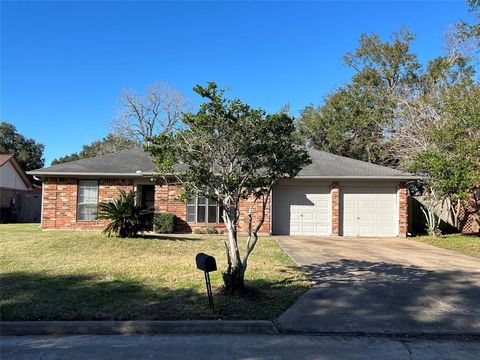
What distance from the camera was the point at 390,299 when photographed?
23.4ft

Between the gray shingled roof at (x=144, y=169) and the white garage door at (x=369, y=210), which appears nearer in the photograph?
the gray shingled roof at (x=144, y=169)

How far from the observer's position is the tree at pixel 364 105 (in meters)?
28.4

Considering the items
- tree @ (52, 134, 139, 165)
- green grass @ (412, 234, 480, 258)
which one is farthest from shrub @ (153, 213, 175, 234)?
tree @ (52, 134, 139, 165)

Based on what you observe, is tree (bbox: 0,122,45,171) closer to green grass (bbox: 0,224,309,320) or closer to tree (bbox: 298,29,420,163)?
tree (bbox: 298,29,420,163)

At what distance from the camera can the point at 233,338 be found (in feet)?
17.9

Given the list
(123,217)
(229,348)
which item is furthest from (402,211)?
(229,348)

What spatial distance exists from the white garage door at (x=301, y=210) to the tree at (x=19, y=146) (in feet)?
145

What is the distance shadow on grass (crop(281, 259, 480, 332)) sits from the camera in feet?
19.7

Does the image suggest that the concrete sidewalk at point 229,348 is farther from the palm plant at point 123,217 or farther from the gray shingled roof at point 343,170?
the gray shingled roof at point 343,170

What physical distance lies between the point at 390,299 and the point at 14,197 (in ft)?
103

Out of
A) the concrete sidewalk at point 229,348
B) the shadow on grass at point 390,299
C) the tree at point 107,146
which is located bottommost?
the concrete sidewalk at point 229,348

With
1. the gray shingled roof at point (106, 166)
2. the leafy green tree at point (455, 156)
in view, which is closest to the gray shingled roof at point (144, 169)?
the gray shingled roof at point (106, 166)

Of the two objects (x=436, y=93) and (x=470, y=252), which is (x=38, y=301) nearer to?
(x=470, y=252)

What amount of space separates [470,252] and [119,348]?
39.7 feet
